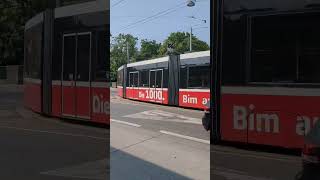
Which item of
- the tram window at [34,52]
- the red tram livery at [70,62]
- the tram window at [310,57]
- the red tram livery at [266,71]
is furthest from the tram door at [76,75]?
the tram window at [310,57]

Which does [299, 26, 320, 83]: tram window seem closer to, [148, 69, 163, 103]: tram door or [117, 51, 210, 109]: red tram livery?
[117, 51, 210, 109]: red tram livery

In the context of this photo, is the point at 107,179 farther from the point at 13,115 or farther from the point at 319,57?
the point at 319,57

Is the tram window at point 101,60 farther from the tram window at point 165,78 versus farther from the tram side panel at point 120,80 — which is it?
the tram window at point 165,78

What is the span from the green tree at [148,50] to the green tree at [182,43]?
0.05 feet

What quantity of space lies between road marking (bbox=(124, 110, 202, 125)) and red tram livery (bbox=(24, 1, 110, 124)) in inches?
4.8

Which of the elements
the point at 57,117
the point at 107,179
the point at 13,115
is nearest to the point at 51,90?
the point at 57,117

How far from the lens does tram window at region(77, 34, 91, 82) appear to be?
1.29 m

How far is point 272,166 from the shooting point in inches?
42.7

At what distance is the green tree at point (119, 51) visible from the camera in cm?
111

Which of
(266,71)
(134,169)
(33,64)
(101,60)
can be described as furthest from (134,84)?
(33,64)

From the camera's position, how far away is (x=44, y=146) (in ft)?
5.74

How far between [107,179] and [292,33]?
744 mm

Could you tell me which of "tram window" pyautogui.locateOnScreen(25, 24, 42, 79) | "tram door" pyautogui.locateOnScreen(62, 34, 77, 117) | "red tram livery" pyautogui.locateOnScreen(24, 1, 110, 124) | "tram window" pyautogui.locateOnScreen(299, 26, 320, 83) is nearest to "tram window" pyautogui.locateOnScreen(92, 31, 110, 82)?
"red tram livery" pyautogui.locateOnScreen(24, 1, 110, 124)

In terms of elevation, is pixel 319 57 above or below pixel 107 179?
above
